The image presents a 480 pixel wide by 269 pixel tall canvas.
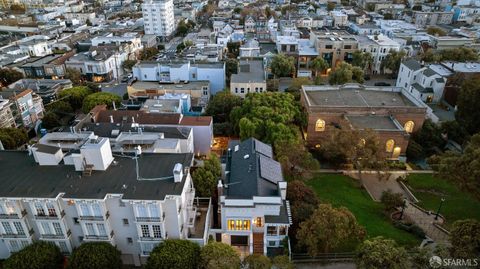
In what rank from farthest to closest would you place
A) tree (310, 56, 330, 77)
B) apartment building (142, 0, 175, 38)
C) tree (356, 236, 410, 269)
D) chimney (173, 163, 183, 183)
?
apartment building (142, 0, 175, 38)
tree (310, 56, 330, 77)
chimney (173, 163, 183, 183)
tree (356, 236, 410, 269)

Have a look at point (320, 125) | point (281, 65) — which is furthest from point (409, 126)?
point (281, 65)

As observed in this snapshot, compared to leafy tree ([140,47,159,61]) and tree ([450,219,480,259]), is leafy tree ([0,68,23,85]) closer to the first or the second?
leafy tree ([140,47,159,61])

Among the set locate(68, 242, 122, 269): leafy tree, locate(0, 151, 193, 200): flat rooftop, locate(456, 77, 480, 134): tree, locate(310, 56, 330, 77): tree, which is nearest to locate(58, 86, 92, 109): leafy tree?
locate(0, 151, 193, 200): flat rooftop

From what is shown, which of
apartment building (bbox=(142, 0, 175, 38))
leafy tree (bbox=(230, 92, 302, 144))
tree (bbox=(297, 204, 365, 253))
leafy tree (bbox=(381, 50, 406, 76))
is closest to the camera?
tree (bbox=(297, 204, 365, 253))

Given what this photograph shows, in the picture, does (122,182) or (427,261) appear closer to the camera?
(427,261)

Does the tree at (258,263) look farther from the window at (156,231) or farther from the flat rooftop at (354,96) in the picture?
the flat rooftop at (354,96)

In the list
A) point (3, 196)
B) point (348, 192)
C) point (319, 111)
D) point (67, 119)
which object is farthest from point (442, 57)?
point (3, 196)

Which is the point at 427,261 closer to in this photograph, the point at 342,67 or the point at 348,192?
the point at 348,192
